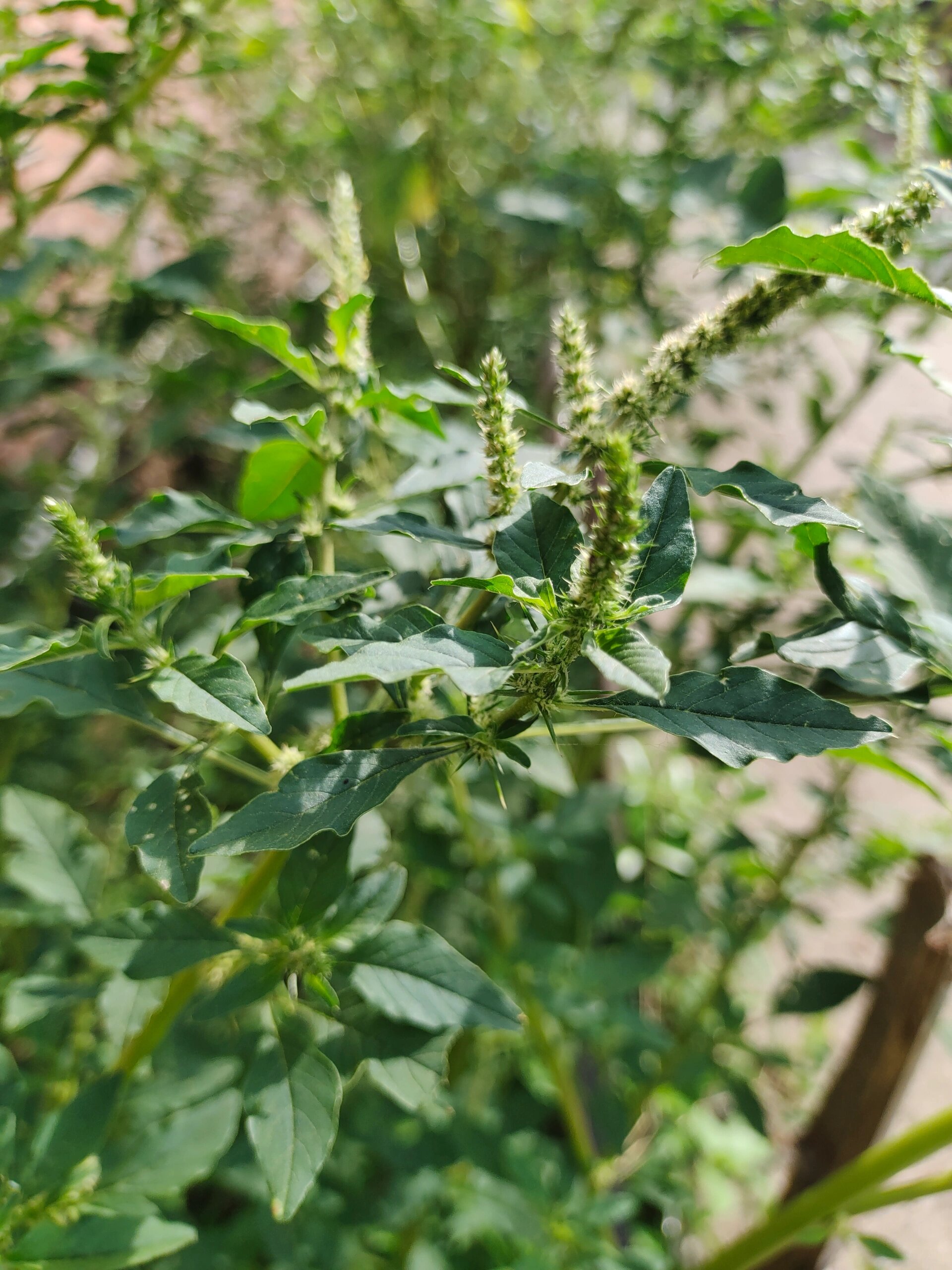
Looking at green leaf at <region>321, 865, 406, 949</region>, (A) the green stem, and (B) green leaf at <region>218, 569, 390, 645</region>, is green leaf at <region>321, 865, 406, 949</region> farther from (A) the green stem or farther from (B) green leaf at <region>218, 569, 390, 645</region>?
(A) the green stem

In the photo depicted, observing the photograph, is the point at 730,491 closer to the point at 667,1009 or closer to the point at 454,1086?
the point at 454,1086

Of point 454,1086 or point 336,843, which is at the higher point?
point 336,843

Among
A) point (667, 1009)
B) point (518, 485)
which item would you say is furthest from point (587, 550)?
point (667, 1009)

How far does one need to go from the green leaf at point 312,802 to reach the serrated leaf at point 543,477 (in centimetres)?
16

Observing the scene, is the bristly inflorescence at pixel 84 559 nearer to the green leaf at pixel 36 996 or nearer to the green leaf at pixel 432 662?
the green leaf at pixel 432 662

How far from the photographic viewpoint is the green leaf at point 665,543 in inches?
18.0

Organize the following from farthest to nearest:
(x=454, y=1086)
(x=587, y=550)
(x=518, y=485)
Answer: (x=454, y=1086)
(x=518, y=485)
(x=587, y=550)

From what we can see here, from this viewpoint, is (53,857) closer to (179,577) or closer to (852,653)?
(179,577)

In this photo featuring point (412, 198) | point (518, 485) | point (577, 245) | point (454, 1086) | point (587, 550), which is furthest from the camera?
point (412, 198)

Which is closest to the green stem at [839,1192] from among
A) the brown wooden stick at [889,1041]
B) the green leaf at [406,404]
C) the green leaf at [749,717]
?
the brown wooden stick at [889,1041]

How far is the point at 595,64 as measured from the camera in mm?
1558

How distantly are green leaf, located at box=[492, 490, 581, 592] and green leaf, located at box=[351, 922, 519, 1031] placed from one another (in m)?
0.27

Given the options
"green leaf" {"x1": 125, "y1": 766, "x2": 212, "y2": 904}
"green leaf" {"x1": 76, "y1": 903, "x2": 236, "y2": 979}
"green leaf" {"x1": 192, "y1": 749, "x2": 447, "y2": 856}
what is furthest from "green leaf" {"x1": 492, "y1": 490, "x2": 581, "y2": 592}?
"green leaf" {"x1": 76, "y1": 903, "x2": 236, "y2": 979}

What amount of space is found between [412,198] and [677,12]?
0.52 m
